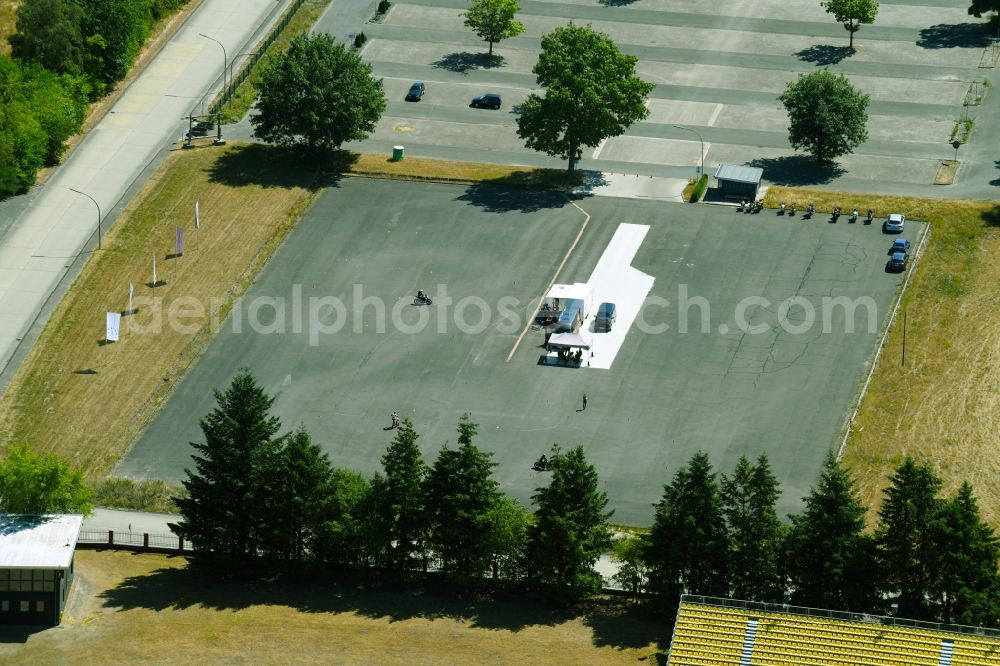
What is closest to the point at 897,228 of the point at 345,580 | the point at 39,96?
the point at 345,580

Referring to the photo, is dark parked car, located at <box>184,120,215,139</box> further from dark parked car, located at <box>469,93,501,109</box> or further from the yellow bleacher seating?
the yellow bleacher seating

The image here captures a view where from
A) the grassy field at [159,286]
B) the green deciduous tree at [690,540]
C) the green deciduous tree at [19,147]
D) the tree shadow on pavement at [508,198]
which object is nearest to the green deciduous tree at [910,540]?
the green deciduous tree at [690,540]

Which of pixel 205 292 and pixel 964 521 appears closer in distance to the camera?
pixel 964 521

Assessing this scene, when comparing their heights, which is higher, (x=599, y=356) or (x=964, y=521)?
(x=599, y=356)

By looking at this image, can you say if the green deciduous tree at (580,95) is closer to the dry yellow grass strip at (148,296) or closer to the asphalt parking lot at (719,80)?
the asphalt parking lot at (719,80)

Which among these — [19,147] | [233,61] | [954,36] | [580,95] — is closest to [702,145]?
[580,95]

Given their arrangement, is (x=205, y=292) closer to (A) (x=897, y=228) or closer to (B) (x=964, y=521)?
(A) (x=897, y=228)

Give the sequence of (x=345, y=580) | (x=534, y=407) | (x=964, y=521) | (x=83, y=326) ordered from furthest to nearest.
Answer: (x=83, y=326)
(x=534, y=407)
(x=345, y=580)
(x=964, y=521)
